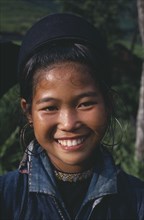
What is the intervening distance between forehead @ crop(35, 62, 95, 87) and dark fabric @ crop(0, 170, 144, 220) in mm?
485

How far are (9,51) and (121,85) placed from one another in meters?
16.8

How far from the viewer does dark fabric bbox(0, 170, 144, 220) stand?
1.79 metres

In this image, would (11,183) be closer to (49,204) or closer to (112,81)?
(49,204)

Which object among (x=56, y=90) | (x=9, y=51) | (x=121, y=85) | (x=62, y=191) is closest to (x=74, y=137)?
(x=56, y=90)

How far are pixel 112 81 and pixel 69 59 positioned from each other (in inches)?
25.0

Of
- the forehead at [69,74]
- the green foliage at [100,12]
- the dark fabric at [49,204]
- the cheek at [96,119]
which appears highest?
the green foliage at [100,12]

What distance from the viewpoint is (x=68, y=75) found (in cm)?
170

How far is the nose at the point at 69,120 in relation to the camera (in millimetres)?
1660

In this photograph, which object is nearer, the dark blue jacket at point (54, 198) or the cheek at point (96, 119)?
the cheek at point (96, 119)

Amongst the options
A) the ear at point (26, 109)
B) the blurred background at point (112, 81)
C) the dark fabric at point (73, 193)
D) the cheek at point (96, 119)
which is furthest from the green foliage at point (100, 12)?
the cheek at point (96, 119)

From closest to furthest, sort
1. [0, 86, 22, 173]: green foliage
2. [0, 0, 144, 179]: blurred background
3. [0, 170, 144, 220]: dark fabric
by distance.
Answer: [0, 170, 144, 220]: dark fabric → [0, 0, 144, 179]: blurred background → [0, 86, 22, 173]: green foliage

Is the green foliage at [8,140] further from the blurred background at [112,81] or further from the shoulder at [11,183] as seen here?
the shoulder at [11,183]

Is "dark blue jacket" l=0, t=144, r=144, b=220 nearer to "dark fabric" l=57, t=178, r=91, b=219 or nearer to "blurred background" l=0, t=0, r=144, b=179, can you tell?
"dark fabric" l=57, t=178, r=91, b=219

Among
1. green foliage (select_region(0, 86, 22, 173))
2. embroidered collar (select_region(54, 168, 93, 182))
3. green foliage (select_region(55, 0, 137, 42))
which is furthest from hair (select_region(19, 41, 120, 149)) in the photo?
green foliage (select_region(55, 0, 137, 42))
